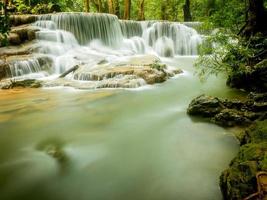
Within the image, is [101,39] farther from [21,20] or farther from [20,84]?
[20,84]

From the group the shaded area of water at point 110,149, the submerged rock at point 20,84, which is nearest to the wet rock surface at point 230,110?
the shaded area of water at point 110,149

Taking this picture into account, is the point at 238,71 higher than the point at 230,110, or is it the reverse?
the point at 238,71

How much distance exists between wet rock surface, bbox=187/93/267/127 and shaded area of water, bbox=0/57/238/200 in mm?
274

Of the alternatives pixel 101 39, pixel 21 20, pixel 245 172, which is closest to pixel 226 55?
pixel 245 172

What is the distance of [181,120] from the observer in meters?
7.31

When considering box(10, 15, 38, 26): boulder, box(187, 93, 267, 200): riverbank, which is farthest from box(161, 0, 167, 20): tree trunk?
box(187, 93, 267, 200): riverbank

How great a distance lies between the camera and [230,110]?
6773mm

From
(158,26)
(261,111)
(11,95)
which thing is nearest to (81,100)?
(11,95)

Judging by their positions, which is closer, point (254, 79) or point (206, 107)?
point (206, 107)

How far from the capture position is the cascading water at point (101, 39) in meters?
15.4

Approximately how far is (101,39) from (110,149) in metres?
14.2

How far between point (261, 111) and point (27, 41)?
12.7 meters

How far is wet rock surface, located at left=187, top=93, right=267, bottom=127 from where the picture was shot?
20.9ft

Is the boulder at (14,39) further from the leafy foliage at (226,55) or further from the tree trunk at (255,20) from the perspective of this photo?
the tree trunk at (255,20)
